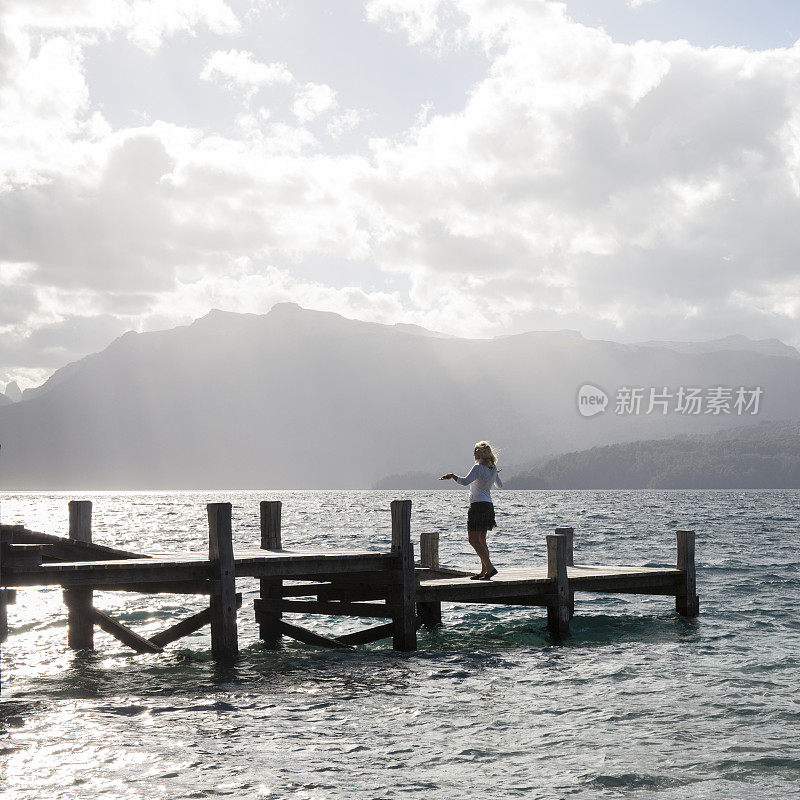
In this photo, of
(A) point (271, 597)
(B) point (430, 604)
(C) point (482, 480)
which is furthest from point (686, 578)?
(A) point (271, 597)

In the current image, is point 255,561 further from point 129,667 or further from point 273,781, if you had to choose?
point 273,781

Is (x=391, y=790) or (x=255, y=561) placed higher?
(x=255, y=561)

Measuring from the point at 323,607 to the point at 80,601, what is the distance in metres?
4.28

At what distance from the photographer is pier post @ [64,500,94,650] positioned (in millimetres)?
16469

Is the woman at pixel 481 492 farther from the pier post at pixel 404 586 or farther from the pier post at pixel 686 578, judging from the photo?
the pier post at pixel 686 578

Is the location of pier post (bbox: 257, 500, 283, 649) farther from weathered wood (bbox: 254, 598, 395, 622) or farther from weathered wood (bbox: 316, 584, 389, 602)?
weathered wood (bbox: 316, 584, 389, 602)

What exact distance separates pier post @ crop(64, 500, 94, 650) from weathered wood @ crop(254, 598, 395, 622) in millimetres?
2971

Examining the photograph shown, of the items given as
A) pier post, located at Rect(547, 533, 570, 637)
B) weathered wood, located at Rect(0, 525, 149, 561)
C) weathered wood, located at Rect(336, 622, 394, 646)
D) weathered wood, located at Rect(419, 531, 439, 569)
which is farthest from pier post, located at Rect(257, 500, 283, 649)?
pier post, located at Rect(547, 533, 570, 637)

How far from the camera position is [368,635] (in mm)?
16125

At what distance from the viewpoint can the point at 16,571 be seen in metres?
11.2

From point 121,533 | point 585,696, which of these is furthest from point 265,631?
point 121,533

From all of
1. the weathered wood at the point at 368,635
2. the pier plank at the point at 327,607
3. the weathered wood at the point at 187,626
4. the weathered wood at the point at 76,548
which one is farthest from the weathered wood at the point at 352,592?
the weathered wood at the point at 76,548

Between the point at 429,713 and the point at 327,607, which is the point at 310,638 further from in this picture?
the point at 429,713

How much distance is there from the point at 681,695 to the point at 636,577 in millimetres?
5357
